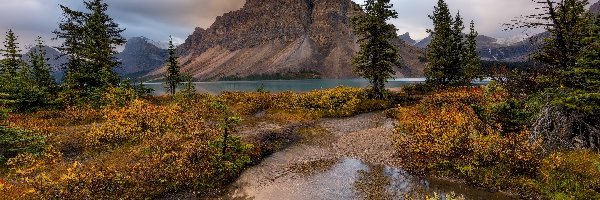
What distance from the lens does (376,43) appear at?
37.6 m

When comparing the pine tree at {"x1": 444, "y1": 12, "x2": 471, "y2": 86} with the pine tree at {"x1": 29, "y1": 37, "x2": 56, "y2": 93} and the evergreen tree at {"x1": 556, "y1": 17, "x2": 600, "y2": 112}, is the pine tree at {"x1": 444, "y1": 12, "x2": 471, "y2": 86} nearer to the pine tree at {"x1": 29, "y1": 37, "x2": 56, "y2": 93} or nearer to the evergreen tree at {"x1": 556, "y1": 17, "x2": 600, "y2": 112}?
the evergreen tree at {"x1": 556, "y1": 17, "x2": 600, "y2": 112}

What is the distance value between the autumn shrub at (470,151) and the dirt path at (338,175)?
0.92 meters

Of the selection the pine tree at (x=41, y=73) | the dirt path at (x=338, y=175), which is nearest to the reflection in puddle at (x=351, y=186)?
the dirt path at (x=338, y=175)

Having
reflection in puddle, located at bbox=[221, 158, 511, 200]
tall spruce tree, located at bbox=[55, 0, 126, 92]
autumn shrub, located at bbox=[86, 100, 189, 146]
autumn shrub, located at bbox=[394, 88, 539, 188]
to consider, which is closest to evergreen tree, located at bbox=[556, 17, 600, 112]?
autumn shrub, located at bbox=[394, 88, 539, 188]

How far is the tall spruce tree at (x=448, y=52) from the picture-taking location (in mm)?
43188

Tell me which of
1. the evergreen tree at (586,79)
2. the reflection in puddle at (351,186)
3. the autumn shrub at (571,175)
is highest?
the evergreen tree at (586,79)

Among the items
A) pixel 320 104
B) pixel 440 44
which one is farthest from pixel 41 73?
pixel 440 44

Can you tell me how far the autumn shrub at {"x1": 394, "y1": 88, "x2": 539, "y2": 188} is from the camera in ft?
51.0

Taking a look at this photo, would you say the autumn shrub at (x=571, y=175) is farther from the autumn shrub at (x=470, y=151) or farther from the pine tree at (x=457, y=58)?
the pine tree at (x=457, y=58)

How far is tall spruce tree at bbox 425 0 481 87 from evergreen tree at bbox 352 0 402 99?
8.45 meters

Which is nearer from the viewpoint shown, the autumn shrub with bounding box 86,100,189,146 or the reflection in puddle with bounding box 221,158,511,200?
the reflection in puddle with bounding box 221,158,511,200

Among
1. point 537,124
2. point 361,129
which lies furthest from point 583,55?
point 361,129

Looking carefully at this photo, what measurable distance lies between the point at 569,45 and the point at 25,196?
79.0 feet

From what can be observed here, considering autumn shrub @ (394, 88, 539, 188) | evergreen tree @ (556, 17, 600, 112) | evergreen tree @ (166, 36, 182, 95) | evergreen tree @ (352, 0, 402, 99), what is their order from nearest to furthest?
1. evergreen tree @ (556, 17, 600, 112)
2. autumn shrub @ (394, 88, 539, 188)
3. evergreen tree @ (352, 0, 402, 99)
4. evergreen tree @ (166, 36, 182, 95)
